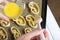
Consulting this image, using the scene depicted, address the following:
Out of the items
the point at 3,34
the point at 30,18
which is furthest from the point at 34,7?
the point at 3,34

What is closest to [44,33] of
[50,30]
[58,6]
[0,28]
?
[0,28]

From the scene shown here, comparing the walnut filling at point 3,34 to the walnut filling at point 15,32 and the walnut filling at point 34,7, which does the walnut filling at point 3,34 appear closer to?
the walnut filling at point 15,32

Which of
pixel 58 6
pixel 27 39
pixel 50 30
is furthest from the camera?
pixel 58 6

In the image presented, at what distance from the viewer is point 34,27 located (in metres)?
0.54

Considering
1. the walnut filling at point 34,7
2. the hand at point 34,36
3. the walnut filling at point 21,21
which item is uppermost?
the walnut filling at point 34,7

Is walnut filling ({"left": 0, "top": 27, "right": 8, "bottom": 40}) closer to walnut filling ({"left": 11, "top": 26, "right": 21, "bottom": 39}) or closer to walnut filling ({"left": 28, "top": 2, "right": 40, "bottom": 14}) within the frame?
walnut filling ({"left": 11, "top": 26, "right": 21, "bottom": 39})

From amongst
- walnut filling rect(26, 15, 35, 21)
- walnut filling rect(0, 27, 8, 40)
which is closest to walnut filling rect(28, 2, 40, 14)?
walnut filling rect(26, 15, 35, 21)

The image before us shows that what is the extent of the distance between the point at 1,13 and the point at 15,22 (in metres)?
0.05

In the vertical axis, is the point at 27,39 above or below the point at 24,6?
below

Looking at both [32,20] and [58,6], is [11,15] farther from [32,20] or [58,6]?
[58,6]

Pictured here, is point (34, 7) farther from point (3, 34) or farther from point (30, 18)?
point (3, 34)

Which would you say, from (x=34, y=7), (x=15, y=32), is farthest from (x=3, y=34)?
(x=34, y=7)

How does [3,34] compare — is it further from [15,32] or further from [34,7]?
[34,7]

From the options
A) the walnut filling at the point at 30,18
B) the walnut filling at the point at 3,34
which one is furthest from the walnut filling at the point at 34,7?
the walnut filling at the point at 3,34
